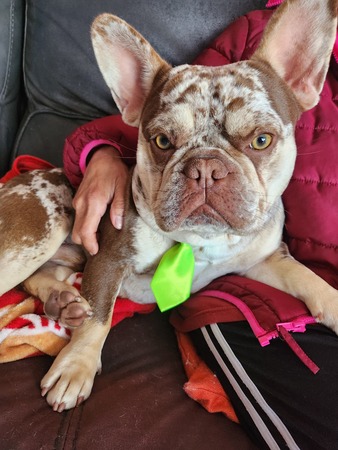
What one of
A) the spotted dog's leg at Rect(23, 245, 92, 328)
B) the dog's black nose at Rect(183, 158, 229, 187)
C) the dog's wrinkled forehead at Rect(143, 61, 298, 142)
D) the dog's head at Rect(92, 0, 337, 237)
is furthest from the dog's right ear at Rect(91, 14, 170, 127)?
the spotted dog's leg at Rect(23, 245, 92, 328)

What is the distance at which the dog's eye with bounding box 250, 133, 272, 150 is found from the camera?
116 cm

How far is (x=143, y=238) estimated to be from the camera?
1352mm

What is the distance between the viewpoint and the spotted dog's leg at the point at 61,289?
1.32 meters

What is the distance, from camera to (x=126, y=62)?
4.39ft

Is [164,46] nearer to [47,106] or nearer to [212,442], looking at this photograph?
[47,106]

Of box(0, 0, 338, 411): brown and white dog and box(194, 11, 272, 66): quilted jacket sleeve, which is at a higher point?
box(194, 11, 272, 66): quilted jacket sleeve

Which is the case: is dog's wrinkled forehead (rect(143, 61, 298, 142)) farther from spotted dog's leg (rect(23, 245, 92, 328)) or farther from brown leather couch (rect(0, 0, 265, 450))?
brown leather couch (rect(0, 0, 265, 450))

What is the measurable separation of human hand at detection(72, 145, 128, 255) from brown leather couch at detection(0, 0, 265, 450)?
33 cm

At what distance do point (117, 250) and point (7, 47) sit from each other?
1167 millimetres

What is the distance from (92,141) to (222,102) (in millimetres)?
594

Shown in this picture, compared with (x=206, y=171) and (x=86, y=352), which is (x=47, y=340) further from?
(x=206, y=171)

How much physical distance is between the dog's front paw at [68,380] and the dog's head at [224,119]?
44 centimetres

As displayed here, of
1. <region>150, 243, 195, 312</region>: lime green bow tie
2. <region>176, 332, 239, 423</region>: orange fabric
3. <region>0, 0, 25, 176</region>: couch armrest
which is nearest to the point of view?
<region>176, 332, 239, 423</region>: orange fabric

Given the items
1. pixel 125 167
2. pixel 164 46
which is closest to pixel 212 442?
pixel 125 167
